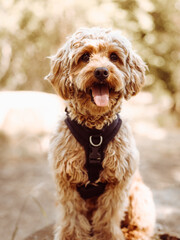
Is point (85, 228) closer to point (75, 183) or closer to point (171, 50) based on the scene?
point (75, 183)

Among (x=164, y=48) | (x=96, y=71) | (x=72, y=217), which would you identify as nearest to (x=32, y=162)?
(x=72, y=217)

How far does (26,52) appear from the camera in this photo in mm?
11109

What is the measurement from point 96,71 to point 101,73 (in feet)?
0.14

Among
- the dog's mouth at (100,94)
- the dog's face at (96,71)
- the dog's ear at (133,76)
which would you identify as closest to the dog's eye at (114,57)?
the dog's face at (96,71)

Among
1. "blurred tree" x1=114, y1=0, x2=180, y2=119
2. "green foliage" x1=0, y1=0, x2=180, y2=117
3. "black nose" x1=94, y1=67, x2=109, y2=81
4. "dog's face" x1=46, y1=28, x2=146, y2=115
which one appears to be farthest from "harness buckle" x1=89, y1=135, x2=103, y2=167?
"blurred tree" x1=114, y1=0, x2=180, y2=119

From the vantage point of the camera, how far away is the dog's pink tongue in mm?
2413

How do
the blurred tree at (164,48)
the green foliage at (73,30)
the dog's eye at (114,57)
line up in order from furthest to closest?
1. the blurred tree at (164,48)
2. the green foliage at (73,30)
3. the dog's eye at (114,57)

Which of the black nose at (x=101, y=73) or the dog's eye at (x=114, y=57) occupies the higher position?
the dog's eye at (x=114, y=57)

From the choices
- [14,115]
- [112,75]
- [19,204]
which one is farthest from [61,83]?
[14,115]

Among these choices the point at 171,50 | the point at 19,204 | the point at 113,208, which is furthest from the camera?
Result: the point at 171,50

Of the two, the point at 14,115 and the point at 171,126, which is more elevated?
the point at 171,126

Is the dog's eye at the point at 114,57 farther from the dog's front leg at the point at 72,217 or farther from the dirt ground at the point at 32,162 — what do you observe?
the dirt ground at the point at 32,162

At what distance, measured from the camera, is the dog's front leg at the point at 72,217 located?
285cm

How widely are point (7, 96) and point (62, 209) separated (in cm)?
453
